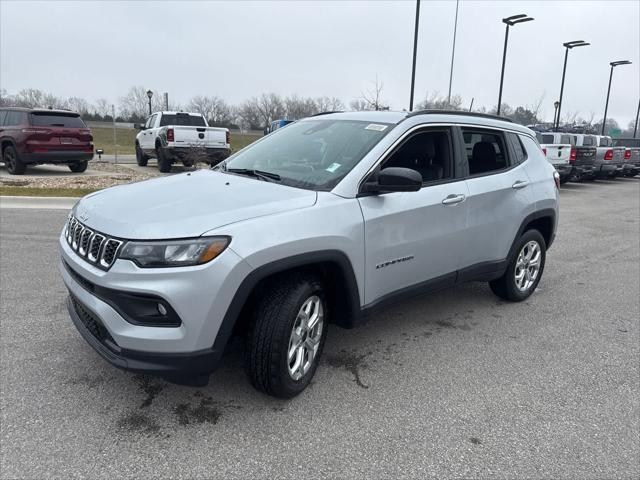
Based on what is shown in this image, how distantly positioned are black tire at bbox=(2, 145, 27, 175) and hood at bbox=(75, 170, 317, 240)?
12920 millimetres

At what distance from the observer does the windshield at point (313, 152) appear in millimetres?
3445

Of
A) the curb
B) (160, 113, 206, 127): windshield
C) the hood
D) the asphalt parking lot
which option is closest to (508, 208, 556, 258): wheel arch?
the asphalt parking lot

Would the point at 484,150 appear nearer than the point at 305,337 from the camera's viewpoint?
No

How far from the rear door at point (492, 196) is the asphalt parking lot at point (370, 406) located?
684mm

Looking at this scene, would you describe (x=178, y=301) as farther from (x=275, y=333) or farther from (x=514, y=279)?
(x=514, y=279)

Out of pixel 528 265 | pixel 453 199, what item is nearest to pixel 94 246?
pixel 453 199

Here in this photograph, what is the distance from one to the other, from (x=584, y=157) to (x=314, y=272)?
58.0 ft

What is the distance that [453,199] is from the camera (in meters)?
3.98

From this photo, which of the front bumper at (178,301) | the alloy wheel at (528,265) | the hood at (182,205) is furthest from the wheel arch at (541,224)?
the front bumper at (178,301)

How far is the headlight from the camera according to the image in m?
2.58

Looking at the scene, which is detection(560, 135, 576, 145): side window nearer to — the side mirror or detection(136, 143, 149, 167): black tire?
detection(136, 143, 149, 167): black tire

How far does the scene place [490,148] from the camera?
4680 mm

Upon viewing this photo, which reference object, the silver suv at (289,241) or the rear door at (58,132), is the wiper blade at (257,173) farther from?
the rear door at (58,132)

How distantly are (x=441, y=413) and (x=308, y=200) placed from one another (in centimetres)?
152
